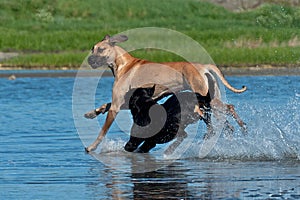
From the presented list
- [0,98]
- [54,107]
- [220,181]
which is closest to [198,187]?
[220,181]

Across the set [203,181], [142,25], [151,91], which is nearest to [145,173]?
[203,181]

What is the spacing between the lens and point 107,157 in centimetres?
1258

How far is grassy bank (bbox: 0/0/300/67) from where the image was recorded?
34094 millimetres

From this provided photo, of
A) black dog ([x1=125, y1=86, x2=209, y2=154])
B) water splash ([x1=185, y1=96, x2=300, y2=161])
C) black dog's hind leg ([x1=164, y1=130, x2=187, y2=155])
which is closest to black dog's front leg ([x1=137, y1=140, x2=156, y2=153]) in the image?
black dog ([x1=125, y1=86, x2=209, y2=154])

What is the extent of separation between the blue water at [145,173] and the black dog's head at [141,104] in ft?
1.55

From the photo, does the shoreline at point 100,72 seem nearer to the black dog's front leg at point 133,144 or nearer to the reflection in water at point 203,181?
the black dog's front leg at point 133,144

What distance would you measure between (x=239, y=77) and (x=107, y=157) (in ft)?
56.2

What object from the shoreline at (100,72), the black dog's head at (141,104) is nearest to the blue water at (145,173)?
the black dog's head at (141,104)

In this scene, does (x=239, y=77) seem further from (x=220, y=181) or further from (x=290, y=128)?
(x=220, y=181)

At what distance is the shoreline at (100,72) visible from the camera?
3058 cm

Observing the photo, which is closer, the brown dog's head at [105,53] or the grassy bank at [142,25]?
the brown dog's head at [105,53]

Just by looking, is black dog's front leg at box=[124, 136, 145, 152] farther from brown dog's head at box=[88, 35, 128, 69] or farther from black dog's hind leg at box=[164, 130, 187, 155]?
brown dog's head at box=[88, 35, 128, 69]

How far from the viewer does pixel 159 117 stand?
12680 mm

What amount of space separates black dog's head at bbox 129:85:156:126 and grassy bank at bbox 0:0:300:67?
20.1 meters
